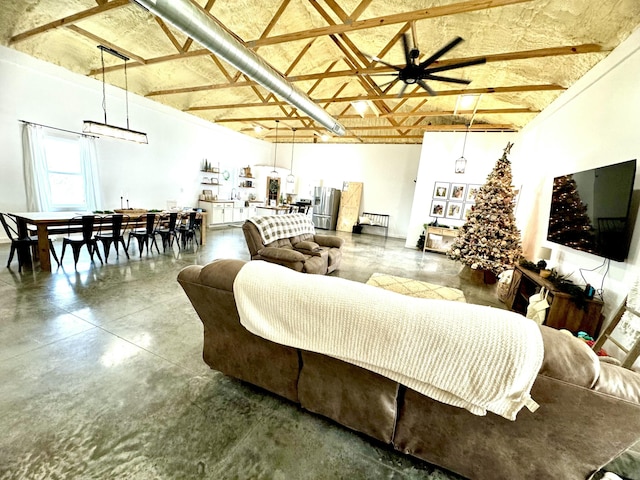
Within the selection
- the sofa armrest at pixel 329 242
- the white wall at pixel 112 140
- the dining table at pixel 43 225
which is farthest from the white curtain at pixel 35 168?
the sofa armrest at pixel 329 242

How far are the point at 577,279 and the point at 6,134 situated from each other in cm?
915

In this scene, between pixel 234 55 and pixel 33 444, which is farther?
pixel 234 55

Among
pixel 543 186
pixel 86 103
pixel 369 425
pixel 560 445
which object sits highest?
pixel 86 103

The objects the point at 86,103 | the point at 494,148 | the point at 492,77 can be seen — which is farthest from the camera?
the point at 494,148

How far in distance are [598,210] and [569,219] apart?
0.59 meters

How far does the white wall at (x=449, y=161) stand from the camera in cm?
693

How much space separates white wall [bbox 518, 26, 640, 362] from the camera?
8.19 feet

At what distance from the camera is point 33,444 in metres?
1.33

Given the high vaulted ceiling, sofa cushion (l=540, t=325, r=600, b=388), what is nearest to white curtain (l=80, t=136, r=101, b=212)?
the high vaulted ceiling

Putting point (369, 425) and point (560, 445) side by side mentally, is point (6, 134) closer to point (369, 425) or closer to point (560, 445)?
point (369, 425)

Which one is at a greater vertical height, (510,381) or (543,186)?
(543,186)

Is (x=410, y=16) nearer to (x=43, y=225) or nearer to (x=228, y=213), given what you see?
(x=43, y=225)

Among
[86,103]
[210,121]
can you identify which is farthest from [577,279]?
[210,121]

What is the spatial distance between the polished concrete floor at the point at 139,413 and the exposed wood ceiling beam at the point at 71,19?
3711mm
